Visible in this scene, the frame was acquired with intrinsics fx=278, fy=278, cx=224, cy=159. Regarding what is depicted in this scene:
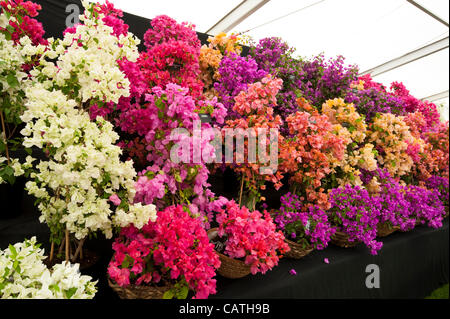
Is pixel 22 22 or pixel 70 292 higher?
pixel 22 22

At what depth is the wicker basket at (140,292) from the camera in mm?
904

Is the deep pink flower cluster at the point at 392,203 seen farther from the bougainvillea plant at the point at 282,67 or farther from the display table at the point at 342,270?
the bougainvillea plant at the point at 282,67

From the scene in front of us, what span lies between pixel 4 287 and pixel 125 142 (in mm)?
826

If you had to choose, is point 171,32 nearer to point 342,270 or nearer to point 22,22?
point 22,22

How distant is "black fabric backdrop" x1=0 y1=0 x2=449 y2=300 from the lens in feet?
3.82

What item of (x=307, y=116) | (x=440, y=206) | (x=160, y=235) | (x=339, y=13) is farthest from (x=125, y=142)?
(x=339, y=13)

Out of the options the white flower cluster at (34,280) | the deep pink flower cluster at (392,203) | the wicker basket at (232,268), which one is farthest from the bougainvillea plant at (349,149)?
the white flower cluster at (34,280)

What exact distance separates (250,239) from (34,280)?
732 mm

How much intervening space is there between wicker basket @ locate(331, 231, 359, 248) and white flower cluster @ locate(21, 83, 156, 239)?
1217 mm

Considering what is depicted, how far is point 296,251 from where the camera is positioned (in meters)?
1.46

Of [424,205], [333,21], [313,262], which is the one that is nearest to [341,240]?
[313,262]

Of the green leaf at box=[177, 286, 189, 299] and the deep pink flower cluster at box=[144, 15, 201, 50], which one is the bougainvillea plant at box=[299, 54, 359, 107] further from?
the green leaf at box=[177, 286, 189, 299]

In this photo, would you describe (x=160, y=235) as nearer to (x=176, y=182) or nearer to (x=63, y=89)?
(x=176, y=182)
